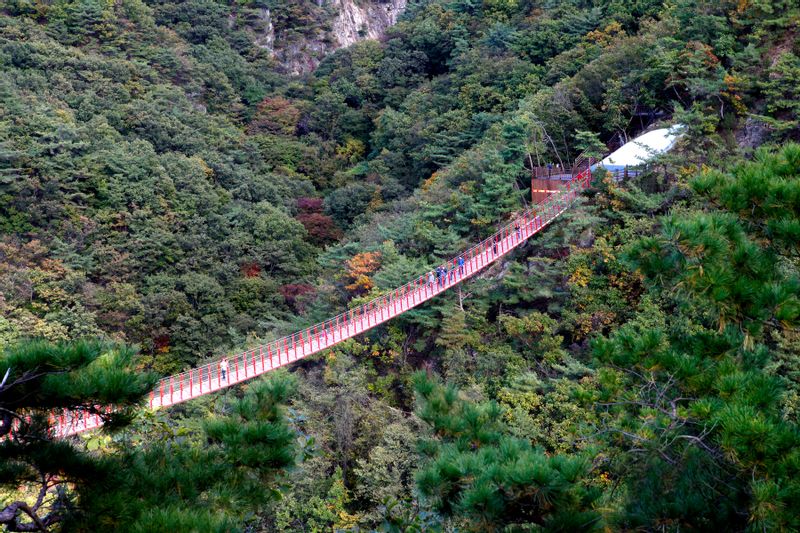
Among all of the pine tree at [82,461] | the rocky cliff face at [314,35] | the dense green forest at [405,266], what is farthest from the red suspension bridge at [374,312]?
the rocky cliff face at [314,35]

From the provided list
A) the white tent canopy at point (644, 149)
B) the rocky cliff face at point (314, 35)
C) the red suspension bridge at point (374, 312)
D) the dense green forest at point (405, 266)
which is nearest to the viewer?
the dense green forest at point (405, 266)

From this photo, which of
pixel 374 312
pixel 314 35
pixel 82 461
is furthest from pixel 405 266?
pixel 314 35

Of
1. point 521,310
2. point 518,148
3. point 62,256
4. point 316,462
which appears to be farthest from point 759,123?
point 62,256

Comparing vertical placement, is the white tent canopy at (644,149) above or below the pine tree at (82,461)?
below

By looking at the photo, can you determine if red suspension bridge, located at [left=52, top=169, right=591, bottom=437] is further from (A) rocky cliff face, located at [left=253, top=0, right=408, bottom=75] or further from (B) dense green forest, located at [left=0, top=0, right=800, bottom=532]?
(A) rocky cliff face, located at [left=253, top=0, right=408, bottom=75]

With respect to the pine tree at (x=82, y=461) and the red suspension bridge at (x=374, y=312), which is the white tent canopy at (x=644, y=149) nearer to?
the red suspension bridge at (x=374, y=312)

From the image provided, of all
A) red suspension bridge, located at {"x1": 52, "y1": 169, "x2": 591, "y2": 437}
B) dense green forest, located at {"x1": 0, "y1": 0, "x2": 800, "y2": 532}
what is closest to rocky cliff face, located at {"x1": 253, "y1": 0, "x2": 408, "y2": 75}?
dense green forest, located at {"x1": 0, "y1": 0, "x2": 800, "y2": 532}
